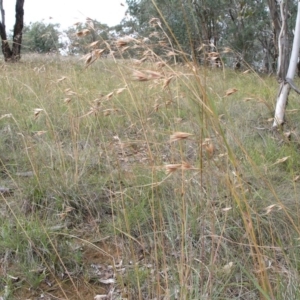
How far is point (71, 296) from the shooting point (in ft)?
5.26

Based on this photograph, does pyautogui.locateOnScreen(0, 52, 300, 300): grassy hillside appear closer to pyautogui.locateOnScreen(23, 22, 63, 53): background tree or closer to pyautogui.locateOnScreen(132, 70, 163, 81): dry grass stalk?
pyautogui.locateOnScreen(132, 70, 163, 81): dry grass stalk

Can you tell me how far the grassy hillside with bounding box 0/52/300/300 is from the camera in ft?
4.33

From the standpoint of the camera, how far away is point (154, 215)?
70.9 inches

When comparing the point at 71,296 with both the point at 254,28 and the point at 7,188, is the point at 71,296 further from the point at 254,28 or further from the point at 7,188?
the point at 254,28

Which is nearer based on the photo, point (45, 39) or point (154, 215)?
point (154, 215)

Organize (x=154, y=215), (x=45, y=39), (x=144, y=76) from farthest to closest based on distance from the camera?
(x=45, y=39) → (x=154, y=215) → (x=144, y=76)

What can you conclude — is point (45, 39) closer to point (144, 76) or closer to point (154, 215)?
point (154, 215)

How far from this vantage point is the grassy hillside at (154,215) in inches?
51.9

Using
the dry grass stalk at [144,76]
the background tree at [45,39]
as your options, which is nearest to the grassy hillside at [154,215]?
the dry grass stalk at [144,76]

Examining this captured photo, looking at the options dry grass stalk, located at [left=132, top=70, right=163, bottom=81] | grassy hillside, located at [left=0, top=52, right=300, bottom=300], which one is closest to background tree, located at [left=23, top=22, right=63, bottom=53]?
grassy hillside, located at [left=0, top=52, right=300, bottom=300]

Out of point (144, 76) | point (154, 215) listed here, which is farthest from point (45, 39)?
point (144, 76)

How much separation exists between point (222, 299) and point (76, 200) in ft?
3.20

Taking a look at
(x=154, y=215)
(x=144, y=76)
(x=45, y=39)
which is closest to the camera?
(x=144, y=76)

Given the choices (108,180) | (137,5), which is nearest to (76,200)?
(108,180)
